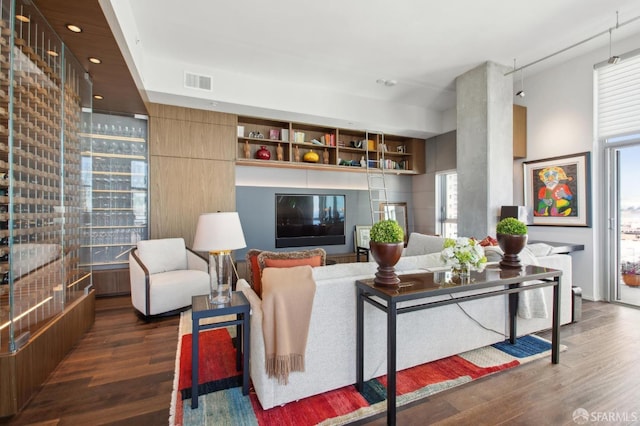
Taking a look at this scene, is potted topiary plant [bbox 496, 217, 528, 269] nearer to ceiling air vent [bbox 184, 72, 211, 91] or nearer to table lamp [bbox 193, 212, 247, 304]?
table lamp [bbox 193, 212, 247, 304]

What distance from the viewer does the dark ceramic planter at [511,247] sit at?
2336 millimetres

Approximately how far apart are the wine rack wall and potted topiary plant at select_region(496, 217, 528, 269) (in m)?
3.36

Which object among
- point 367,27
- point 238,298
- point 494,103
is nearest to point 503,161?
point 494,103

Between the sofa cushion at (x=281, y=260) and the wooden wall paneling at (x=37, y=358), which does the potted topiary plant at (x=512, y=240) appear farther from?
the wooden wall paneling at (x=37, y=358)

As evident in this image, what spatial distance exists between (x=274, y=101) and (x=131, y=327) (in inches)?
132

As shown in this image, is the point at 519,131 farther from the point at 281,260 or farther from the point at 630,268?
the point at 281,260

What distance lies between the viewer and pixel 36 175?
2.21m

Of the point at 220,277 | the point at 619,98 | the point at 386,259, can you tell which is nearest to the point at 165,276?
the point at 220,277

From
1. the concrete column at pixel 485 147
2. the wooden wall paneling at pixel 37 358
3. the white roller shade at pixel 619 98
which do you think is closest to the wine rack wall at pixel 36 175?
the wooden wall paneling at pixel 37 358

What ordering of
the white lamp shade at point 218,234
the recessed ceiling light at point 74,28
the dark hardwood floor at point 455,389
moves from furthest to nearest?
the recessed ceiling light at point 74,28 < the white lamp shade at point 218,234 < the dark hardwood floor at point 455,389

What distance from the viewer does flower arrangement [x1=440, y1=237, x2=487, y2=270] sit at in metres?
2.07

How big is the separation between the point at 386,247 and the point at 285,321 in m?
0.72

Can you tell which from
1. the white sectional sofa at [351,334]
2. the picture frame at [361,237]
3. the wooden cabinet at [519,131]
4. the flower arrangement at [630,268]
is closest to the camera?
the white sectional sofa at [351,334]

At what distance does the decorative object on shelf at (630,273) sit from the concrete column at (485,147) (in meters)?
1.50
